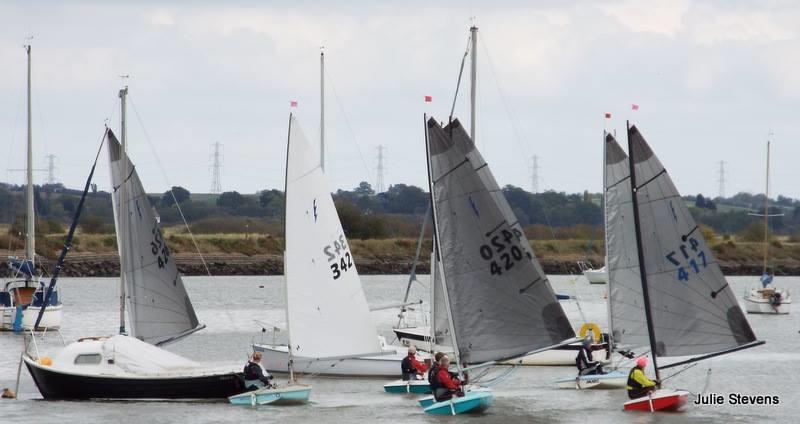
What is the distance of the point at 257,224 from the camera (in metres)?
153

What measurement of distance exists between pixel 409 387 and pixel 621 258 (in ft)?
23.4

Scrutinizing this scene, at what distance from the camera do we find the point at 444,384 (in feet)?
109

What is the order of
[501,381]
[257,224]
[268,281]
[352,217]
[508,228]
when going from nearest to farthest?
[508,228] < [501,381] < [268,281] < [352,217] < [257,224]

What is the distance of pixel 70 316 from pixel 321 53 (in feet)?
72.2

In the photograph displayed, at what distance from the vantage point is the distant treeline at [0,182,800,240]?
140 m

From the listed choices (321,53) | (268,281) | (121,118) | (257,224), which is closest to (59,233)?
(268,281)

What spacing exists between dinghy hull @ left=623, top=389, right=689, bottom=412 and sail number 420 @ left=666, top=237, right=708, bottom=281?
2.75m

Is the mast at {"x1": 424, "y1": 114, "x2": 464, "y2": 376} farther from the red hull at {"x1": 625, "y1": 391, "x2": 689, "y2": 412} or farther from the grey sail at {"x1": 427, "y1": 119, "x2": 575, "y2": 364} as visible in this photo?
the red hull at {"x1": 625, "y1": 391, "x2": 689, "y2": 412}

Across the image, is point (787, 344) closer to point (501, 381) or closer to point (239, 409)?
point (501, 381)

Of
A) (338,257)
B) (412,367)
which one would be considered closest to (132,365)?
(338,257)

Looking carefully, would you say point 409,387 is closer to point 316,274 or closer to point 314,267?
point 316,274

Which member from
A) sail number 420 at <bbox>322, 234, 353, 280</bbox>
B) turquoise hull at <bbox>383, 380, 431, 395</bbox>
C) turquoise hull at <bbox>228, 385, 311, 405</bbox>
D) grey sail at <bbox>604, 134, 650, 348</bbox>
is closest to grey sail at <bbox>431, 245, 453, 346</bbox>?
turquoise hull at <bbox>383, 380, 431, 395</bbox>

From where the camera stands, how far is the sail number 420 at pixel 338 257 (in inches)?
1467

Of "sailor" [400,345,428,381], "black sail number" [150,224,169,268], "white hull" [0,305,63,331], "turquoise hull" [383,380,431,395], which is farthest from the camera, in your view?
"white hull" [0,305,63,331]
